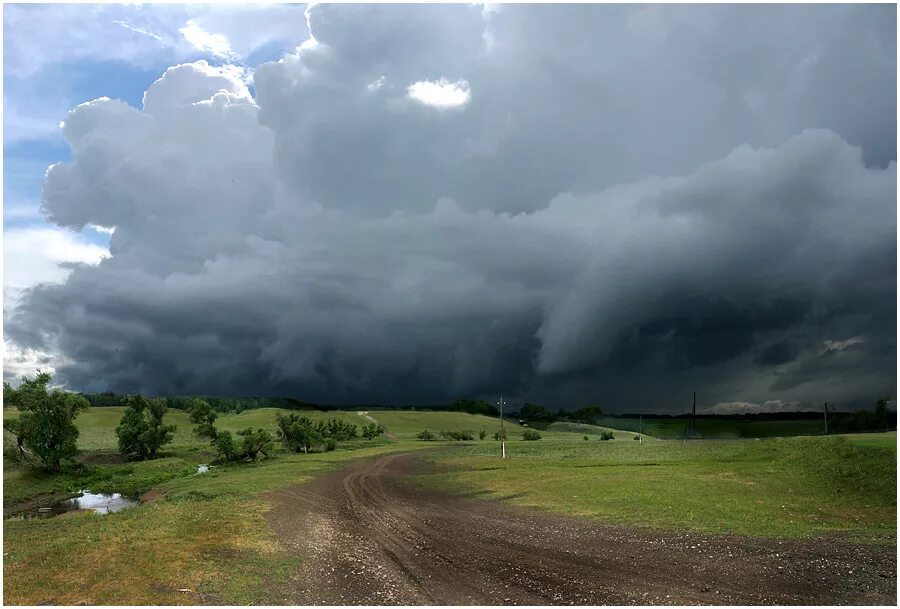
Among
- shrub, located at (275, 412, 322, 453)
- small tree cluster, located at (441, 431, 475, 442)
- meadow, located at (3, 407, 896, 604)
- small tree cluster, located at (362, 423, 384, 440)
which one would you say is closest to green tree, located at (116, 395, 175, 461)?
meadow, located at (3, 407, 896, 604)

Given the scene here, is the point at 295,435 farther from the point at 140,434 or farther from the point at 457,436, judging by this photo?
the point at 457,436

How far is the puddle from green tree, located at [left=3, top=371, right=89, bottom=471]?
1814 cm

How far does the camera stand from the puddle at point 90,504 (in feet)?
168

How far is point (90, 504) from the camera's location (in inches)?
2211

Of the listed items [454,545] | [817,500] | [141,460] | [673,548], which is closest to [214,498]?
[454,545]

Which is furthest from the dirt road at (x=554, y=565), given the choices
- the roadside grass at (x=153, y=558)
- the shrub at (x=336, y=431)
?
the shrub at (x=336, y=431)

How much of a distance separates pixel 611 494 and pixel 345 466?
42.5 meters

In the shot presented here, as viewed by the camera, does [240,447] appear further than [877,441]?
Yes

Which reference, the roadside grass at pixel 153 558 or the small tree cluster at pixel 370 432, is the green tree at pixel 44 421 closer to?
the roadside grass at pixel 153 558

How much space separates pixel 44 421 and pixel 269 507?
55932 millimetres

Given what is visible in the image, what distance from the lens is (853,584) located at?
22438mm

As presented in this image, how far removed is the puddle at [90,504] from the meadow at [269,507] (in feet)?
9.23

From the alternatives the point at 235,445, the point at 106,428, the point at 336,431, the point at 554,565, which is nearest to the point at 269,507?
the point at 554,565

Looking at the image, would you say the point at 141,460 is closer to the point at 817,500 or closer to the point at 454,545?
the point at 454,545
